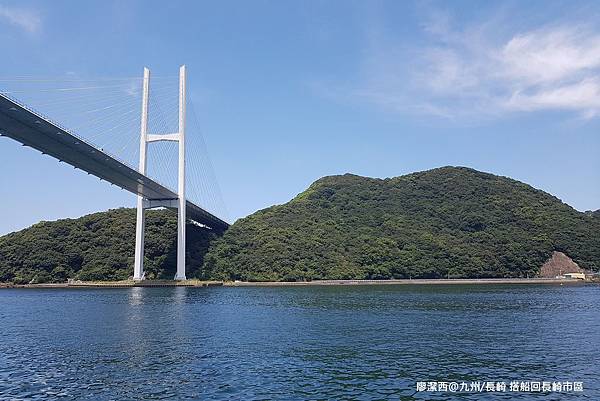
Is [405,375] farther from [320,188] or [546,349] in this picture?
[320,188]

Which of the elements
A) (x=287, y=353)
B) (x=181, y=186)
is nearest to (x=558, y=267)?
Answer: (x=181, y=186)

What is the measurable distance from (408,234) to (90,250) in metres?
46.0

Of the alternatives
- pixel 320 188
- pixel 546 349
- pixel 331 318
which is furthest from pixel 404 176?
pixel 546 349

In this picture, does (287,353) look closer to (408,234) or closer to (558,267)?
(408,234)

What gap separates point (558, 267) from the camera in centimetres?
7600

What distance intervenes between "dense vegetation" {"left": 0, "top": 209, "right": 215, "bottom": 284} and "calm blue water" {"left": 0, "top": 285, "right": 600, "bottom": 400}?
3581 centimetres

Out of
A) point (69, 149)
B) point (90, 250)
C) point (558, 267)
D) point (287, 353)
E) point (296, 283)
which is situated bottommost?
point (287, 353)

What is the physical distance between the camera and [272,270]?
6781cm

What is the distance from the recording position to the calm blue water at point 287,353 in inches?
479

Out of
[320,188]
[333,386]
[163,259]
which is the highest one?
[320,188]

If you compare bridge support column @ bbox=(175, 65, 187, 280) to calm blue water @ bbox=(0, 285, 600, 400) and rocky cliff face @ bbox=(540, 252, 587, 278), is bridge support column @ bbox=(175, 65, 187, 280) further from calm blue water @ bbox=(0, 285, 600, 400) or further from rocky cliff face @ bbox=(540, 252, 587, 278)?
rocky cliff face @ bbox=(540, 252, 587, 278)

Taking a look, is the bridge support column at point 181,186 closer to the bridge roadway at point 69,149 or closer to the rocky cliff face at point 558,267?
the bridge roadway at point 69,149

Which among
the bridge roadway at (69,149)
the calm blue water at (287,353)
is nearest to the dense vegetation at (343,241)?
the bridge roadway at (69,149)

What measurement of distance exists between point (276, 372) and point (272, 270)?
54241 mm
